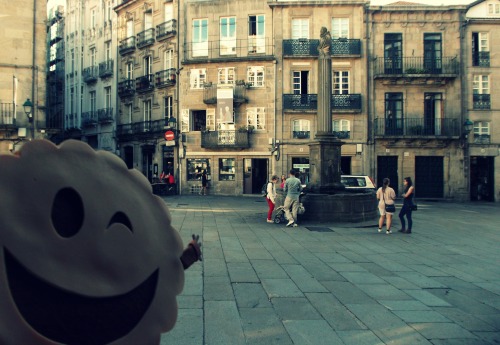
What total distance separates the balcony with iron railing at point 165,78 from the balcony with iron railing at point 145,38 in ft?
10.1

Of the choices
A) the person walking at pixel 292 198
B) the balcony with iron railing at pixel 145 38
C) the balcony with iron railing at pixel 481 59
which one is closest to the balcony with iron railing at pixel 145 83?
the balcony with iron railing at pixel 145 38

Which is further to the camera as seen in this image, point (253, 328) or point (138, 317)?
point (253, 328)

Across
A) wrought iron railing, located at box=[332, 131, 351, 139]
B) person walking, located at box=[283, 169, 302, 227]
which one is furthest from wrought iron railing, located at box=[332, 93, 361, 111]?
person walking, located at box=[283, 169, 302, 227]

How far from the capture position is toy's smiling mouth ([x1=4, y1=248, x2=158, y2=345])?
5.94ft

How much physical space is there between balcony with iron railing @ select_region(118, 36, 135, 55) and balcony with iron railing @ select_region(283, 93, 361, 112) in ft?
49.1

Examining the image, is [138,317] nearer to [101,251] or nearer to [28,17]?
[101,251]

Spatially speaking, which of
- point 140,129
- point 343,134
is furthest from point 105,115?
point 343,134

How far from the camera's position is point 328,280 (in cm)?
690

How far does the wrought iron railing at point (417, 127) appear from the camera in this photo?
31.4 m

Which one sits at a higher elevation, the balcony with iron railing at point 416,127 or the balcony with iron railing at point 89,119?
the balcony with iron railing at point 89,119

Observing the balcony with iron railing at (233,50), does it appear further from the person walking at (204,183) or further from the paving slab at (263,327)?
the paving slab at (263,327)

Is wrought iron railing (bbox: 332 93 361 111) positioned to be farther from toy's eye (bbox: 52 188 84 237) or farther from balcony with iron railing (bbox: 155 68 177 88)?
toy's eye (bbox: 52 188 84 237)

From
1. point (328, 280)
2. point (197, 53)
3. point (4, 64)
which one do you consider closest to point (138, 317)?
point (328, 280)

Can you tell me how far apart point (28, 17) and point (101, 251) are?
92.0 feet
